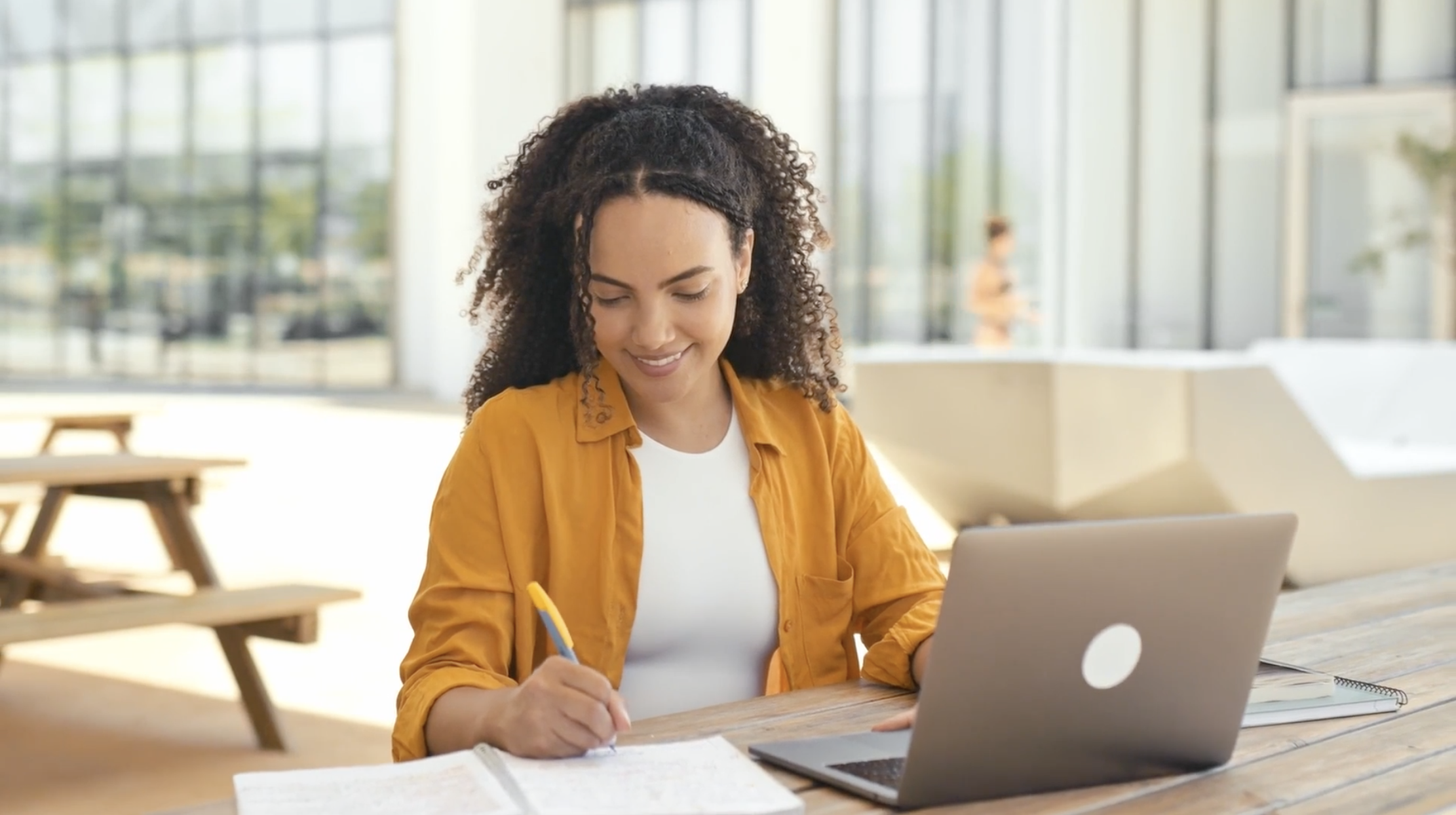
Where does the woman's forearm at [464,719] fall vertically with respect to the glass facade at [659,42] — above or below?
below

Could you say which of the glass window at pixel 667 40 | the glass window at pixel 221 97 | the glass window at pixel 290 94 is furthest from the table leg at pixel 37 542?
the glass window at pixel 221 97

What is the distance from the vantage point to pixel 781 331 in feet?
5.55

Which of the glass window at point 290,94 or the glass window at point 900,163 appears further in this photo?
the glass window at point 290,94

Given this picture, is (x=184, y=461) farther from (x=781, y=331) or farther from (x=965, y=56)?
(x=965, y=56)

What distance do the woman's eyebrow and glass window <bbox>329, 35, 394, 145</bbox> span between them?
14531 mm

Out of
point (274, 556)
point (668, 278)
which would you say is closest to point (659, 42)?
point (274, 556)

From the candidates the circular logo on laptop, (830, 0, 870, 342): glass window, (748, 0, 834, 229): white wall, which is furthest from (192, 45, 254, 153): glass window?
the circular logo on laptop

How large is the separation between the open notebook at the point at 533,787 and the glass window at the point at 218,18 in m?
16.3

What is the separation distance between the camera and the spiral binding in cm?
137

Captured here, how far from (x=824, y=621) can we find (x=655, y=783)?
0.56 meters

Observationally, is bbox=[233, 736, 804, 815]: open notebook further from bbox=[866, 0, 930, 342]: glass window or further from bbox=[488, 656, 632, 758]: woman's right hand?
bbox=[866, 0, 930, 342]: glass window

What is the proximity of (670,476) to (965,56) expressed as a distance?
39.2 ft

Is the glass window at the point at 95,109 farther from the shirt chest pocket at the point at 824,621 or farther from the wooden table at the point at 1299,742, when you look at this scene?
the wooden table at the point at 1299,742

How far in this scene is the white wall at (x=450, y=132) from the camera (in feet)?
45.8
